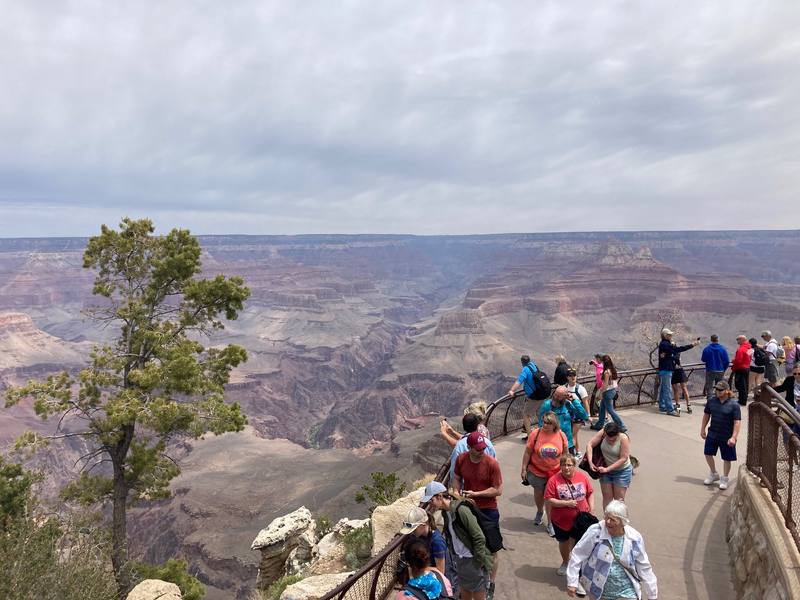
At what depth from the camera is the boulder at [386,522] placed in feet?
25.2

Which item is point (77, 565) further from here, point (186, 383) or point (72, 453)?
point (72, 453)

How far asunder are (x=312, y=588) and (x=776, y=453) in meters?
6.57

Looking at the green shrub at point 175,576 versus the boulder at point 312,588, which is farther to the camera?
the green shrub at point 175,576

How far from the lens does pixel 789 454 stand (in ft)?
15.9

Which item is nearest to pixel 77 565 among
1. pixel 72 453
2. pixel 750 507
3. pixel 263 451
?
pixel 750 507

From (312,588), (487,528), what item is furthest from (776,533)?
(312,588)

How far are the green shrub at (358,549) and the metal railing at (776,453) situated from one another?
654cm

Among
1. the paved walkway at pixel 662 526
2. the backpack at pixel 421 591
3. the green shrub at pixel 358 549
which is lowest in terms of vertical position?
the green shrub at pixel 358 549

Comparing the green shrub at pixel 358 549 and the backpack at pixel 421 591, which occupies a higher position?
the backpack at pixel 421 591

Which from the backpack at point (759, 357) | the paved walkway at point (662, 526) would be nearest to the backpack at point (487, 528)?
the paved walkway at point (662, 526)

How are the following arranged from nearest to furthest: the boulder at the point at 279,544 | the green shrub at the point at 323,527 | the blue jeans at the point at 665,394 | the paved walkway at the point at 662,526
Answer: the paved walkway at the point at 662,526 < the blue jeans at the point at 665,394 < the boulder at the point at 279,544 < the green shrub at the point at 323,527

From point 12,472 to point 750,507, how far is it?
19.6m

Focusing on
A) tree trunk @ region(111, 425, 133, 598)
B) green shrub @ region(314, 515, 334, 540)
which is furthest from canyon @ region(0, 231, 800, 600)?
green shrub @ region(314, 515, 334, 540)

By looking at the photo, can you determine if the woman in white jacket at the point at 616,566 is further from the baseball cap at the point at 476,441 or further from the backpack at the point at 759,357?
the backpack at the point at 759,357
